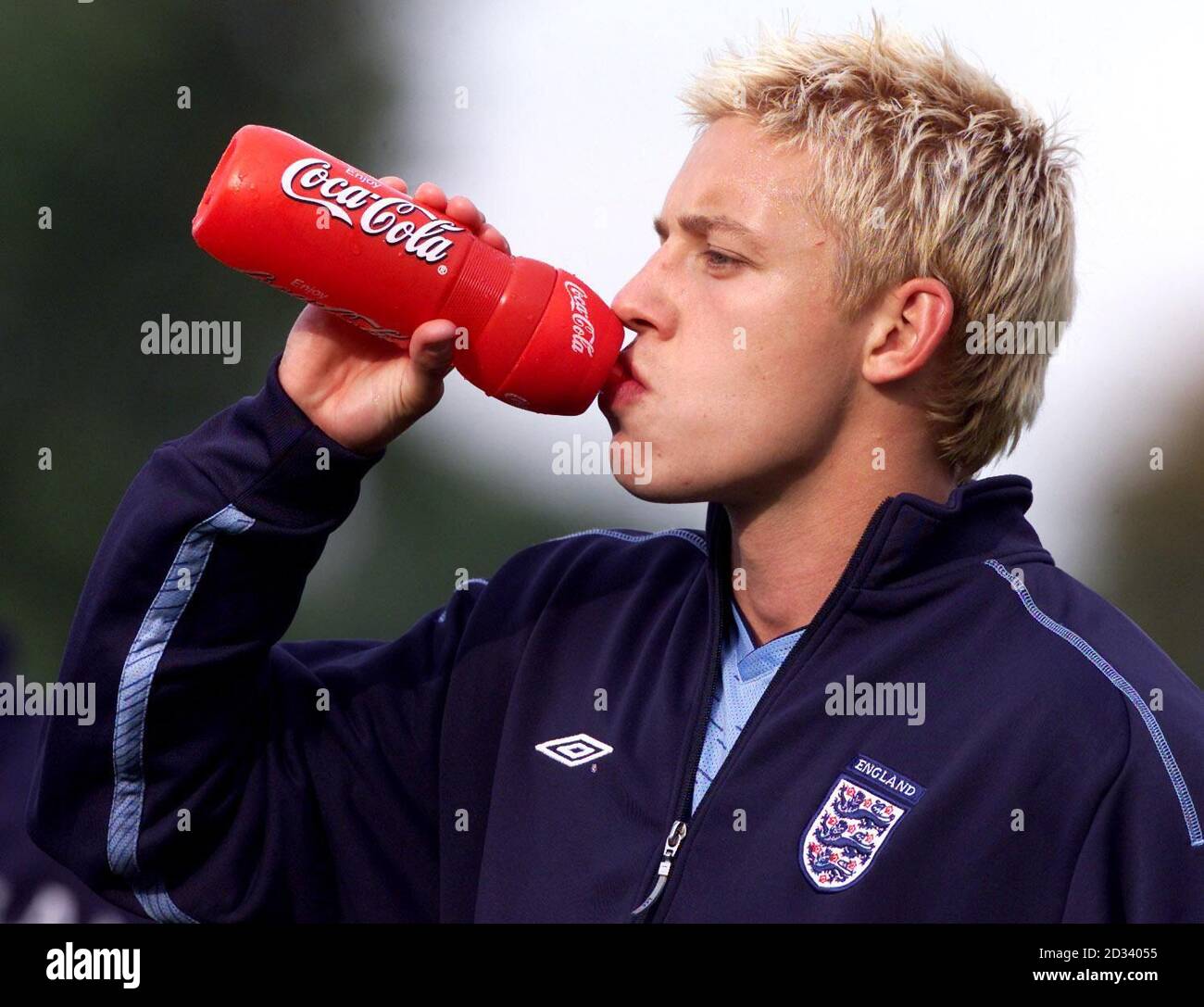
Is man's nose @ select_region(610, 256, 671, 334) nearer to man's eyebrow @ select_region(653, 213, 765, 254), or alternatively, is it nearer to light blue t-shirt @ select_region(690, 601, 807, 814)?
man's eyebrow @ select_region(653, 213, 765, 254)

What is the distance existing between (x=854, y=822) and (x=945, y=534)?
524 millimetres

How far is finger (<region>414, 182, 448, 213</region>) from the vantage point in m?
2.58

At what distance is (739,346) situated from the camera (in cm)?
259

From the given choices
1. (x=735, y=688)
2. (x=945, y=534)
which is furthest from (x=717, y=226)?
(x=735, y=688)

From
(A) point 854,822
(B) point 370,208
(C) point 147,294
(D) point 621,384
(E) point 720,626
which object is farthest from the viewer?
(C) point 147,294

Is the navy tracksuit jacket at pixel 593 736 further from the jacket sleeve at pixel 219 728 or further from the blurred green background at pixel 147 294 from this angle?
the blurred green background at pixel 147 294

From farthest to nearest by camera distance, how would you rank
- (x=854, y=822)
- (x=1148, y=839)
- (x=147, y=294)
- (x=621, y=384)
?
1. (x=147, y=294)
2. (x=621, y=384)
3. (x=854, y=822)
4. (x=1148, y=839)

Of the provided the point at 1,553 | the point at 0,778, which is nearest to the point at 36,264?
the point at 1,553

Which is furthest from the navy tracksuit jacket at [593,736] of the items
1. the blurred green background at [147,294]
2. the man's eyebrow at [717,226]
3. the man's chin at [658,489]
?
the blurred green background at [147,294]

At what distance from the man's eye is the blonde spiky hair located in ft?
0.54

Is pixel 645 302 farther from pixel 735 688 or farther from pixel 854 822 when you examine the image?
pixel 854 822

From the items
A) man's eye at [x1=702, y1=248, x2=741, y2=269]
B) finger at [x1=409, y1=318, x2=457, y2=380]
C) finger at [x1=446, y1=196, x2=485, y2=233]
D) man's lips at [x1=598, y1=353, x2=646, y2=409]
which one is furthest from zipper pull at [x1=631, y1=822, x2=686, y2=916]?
finger at [x1=446, y1=196, x2=485, y2=233]

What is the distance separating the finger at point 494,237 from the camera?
8.62 ft
